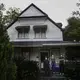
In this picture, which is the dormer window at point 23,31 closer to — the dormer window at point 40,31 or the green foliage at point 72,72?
the dormer window at point 40,31

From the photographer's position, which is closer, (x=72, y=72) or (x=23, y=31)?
(x=72, y=72)

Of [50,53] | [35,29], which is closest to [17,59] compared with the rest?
[50,53]

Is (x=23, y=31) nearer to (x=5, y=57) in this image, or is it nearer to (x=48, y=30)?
(x=48, y=30)

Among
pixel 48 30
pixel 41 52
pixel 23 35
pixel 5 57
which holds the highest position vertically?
pixel 48 30

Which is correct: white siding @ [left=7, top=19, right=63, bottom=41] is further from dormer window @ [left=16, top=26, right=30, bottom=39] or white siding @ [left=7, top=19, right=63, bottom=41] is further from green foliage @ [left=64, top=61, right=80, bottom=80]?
green foliage @ [left=64, top=61, right=80, bottom=80]

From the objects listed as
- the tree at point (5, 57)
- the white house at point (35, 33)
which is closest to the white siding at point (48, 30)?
the white house at point (35, 33)

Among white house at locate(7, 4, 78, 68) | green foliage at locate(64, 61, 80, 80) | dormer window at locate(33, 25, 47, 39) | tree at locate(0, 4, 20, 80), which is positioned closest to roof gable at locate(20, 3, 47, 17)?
white house at locate(7, 4, 78, 68)

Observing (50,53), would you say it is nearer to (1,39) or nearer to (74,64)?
(74,64)

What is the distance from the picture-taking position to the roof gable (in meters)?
35.8

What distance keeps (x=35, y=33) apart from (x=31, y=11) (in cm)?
359

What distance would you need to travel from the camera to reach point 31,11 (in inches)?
1422

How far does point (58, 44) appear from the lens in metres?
30.0

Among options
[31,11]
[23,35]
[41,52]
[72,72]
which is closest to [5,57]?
[72,72]

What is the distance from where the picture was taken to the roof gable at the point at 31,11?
35781 millimetres
